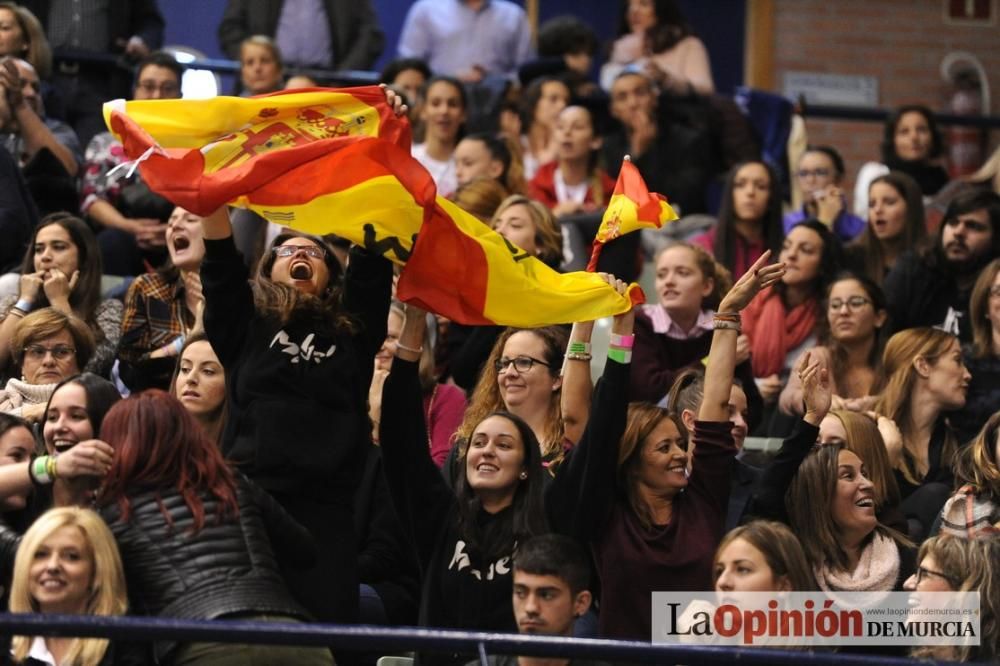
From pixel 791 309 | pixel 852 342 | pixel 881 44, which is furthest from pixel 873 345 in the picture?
pixel 881 44

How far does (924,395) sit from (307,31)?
548cm

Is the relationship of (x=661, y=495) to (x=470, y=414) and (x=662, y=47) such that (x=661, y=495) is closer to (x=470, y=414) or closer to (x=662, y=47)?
(x=470, y=414)

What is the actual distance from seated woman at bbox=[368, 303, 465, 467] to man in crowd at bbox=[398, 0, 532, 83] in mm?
4618

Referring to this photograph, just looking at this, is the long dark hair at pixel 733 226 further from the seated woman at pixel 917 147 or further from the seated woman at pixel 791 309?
the seated woman at pixel 917 147

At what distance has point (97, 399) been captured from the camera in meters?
6.34

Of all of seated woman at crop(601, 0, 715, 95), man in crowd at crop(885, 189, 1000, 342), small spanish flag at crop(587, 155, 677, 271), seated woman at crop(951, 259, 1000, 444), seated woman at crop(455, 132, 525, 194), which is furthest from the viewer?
seated woman at crop(601, 0, 715, 95)

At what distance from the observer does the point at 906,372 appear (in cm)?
802

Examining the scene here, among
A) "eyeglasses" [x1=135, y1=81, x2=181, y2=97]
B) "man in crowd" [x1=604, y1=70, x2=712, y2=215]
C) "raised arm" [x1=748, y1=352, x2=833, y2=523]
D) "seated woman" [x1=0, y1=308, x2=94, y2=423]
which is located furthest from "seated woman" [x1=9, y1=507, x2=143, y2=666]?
"man in crowd" [x1=604, y1=70, x2=712, y2=215]

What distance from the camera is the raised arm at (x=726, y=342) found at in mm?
6672

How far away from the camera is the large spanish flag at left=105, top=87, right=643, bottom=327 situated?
22.0 ft

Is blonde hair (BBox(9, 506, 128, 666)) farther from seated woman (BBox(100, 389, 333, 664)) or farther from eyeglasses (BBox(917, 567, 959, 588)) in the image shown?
eyeglasses (BBox(917, 567, 959, 588))

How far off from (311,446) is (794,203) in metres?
5.78

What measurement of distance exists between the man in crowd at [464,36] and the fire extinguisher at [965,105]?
10.9ft

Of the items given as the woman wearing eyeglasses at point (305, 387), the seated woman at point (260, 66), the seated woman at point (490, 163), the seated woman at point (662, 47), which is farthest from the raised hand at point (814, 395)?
the seated woman at point (662, 47)
